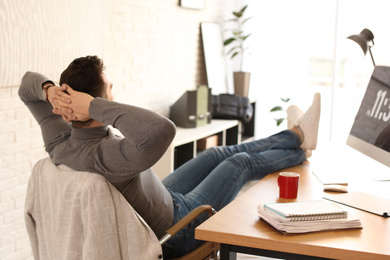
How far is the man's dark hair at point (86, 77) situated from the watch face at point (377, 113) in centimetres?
129

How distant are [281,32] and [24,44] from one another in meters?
3.41

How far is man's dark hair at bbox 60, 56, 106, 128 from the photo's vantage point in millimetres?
1806

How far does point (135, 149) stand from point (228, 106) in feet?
10.7

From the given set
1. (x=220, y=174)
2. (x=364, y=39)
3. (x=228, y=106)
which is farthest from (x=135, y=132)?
(x=228, y=106)

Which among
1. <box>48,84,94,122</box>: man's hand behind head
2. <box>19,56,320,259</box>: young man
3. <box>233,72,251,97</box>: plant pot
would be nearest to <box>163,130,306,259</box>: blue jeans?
<box>19,56,320,259</box>: young man

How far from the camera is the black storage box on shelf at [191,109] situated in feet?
13.7

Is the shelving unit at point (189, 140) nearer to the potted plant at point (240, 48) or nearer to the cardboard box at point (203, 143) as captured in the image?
the cardboard box at point (203, 143)

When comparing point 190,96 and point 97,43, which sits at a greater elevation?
point 97,43

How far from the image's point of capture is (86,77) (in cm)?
181

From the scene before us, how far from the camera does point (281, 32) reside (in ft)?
18.1

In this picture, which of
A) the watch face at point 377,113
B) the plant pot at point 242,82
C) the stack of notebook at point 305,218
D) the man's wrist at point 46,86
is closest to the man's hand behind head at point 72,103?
the man's wrist at point 46,86

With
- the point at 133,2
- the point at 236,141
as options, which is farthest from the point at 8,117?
the point at 236,141

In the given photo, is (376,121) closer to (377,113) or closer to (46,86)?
Result: (377,113)

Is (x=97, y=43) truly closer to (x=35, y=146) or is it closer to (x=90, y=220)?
(x=35, y=146)
